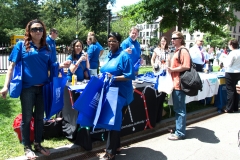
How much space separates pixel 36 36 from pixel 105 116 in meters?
1.39

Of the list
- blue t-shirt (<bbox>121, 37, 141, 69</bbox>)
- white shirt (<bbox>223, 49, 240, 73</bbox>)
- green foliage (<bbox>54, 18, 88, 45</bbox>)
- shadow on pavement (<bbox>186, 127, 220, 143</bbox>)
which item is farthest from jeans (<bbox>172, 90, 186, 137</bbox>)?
green foliage (<bbox>54, 18, 88, 45</bbox>)

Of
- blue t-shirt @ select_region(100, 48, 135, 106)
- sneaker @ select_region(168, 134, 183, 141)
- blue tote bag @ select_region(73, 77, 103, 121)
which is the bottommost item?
sneaker @ select_region(168, 134, 183, 141)

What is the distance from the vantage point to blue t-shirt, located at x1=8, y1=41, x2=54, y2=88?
309 cm

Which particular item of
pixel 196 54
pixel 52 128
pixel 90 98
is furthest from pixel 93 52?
pixel 90 98

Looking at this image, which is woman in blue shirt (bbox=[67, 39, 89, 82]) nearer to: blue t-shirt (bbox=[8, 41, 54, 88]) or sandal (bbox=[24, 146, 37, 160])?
blue t-shirt (bbox=[8, 41, 54, 88])

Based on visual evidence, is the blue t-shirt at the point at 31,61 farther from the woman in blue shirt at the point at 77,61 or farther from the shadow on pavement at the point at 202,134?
the shadow on pavement at the point at 202,134

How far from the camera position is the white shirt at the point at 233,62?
6.12m

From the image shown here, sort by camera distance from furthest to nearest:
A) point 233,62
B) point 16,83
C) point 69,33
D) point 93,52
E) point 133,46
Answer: point 69,33 → point 93,52 → point 233,62 → point 133,46 → point 16,83

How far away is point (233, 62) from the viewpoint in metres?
6.18

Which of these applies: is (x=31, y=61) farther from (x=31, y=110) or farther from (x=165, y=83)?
(x=165, y=83)

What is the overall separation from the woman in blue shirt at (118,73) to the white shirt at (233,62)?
12.4 feet

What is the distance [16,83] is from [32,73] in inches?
9.1

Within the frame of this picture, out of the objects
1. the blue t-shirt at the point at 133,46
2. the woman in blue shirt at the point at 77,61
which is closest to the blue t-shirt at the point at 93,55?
the blue t-shirt at the point at 133,46

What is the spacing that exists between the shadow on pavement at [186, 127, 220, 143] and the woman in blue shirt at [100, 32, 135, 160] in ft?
6.25
